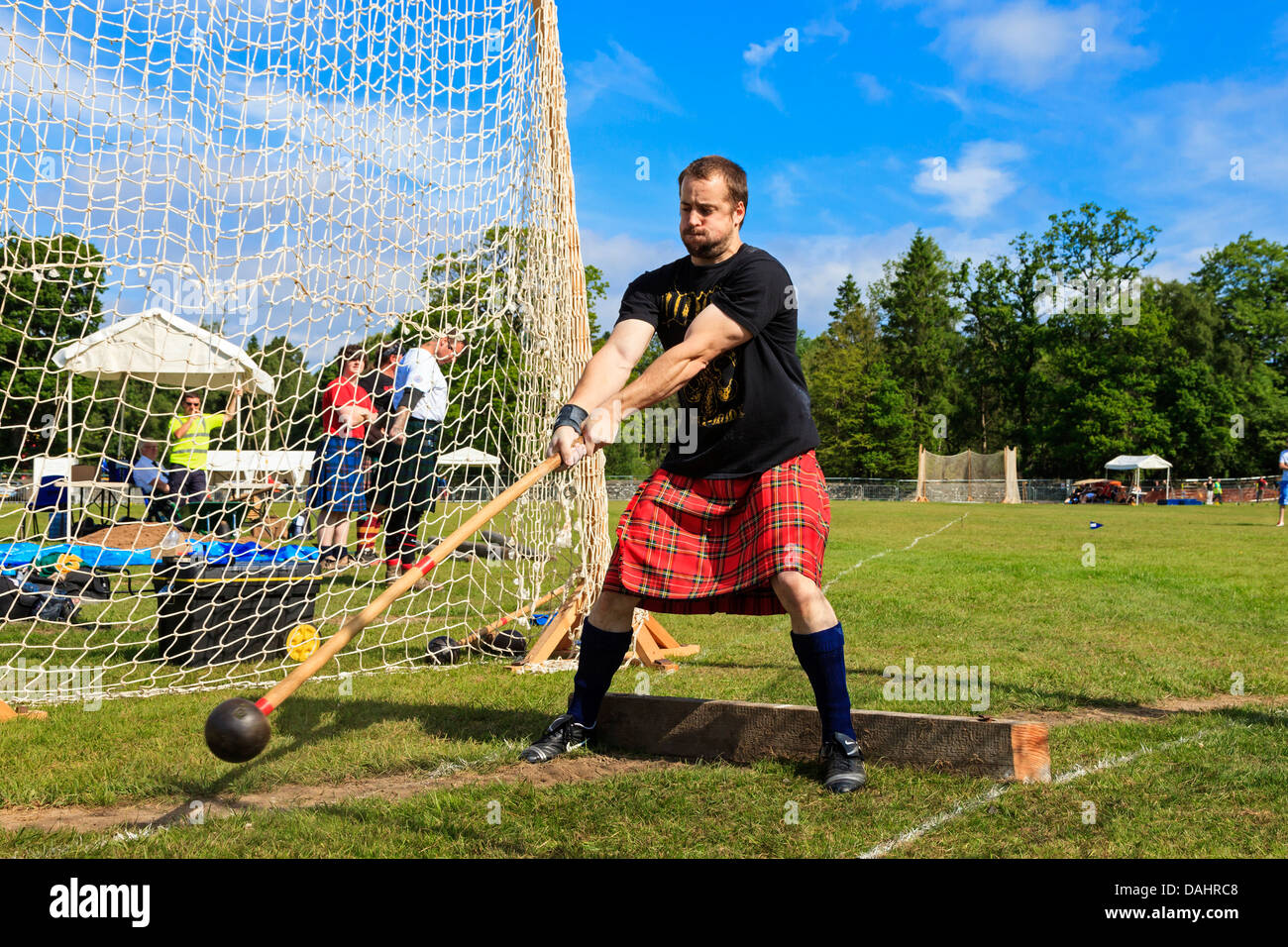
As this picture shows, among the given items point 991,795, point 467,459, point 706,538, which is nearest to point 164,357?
point 467,459

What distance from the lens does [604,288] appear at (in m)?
34.8

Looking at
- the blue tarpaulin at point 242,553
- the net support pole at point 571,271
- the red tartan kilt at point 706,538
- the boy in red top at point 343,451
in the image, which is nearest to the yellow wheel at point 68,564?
the blue tarpaulin at point 242,553

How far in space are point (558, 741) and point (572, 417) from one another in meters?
1.25

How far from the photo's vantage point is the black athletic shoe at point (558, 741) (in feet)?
11.7

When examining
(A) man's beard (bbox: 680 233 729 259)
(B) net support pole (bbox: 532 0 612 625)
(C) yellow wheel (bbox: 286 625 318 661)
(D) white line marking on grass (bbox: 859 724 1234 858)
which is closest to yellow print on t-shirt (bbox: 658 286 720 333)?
(A) man's beard (bbox: 680 233 729 259)

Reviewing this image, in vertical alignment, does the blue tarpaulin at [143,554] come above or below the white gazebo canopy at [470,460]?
below

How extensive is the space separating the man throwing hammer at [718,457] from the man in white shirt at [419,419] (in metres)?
2.40

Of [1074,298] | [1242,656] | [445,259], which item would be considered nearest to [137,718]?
[445,259]

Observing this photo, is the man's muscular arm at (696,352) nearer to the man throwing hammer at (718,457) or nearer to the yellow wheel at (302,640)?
the man throwing hammer at (718,457)

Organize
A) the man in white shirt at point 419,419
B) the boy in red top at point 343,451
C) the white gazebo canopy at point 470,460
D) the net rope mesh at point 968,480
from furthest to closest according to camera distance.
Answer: the net rope mesh at point 968,480, the white gazebo canopy at point 470,460, the man in white shirt at point 419,419, the boy in red top at point 343,451

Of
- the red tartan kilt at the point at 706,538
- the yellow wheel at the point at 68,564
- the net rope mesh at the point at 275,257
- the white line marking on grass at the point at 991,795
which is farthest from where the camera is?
the yellow wheel at the point at 68,564

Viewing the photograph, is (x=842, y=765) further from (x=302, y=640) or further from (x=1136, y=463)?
(x=1136, y=463)

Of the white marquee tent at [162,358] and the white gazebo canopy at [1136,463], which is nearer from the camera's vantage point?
the white marquee tent at [162,358]

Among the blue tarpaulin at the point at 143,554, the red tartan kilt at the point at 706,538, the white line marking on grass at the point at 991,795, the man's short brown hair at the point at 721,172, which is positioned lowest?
the white line marking on grass at the point at 991,795
